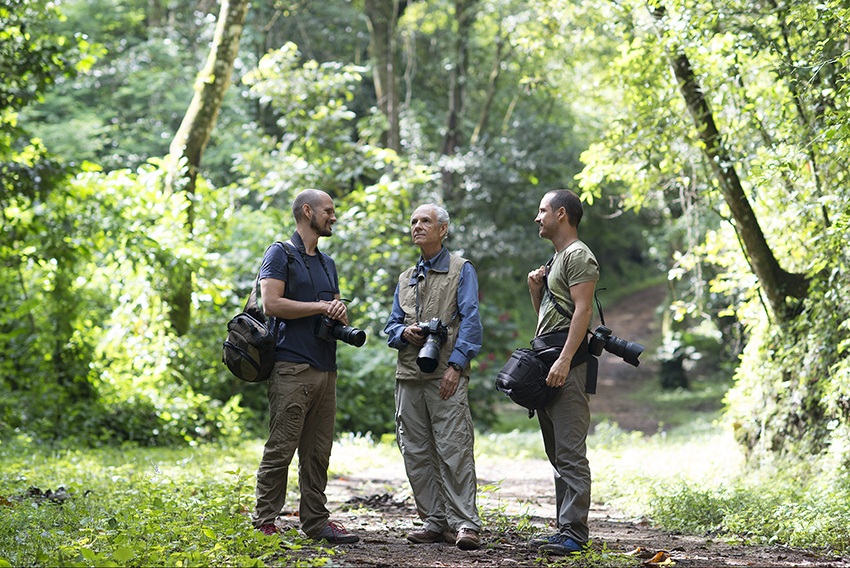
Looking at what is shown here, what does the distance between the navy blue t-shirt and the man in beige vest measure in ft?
1.60

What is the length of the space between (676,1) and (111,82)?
16993mm

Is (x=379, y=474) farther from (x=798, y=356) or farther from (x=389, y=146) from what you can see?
(x=389, y=146)

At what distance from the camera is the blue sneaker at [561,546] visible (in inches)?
158

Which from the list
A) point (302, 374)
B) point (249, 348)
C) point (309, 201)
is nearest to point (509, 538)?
point (302, 374)

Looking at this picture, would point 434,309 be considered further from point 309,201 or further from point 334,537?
point 334,537

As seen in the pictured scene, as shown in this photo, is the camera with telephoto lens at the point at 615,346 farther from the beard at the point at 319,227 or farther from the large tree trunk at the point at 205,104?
the large tree trunk at the point at 205,104

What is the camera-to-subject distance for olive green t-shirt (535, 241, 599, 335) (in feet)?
13.6

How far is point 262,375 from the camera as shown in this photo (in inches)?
169

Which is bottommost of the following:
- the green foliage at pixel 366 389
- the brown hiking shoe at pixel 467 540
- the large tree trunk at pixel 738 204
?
the brown hiking shoe at pixel 467 540

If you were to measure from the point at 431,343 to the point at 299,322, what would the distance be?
816 millimetres

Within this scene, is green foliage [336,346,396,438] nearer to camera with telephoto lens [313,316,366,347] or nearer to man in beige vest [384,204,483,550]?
man in beige vest [384,204,483,550]

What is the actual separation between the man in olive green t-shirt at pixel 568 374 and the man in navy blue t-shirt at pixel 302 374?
1283 mm

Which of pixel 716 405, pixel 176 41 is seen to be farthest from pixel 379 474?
pixel 176 41

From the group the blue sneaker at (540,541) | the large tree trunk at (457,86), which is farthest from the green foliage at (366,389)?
the blue sneaker at (540,541)
